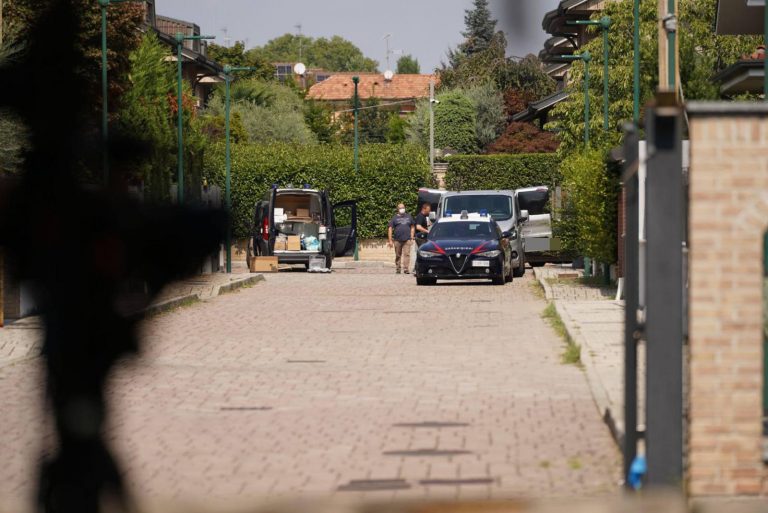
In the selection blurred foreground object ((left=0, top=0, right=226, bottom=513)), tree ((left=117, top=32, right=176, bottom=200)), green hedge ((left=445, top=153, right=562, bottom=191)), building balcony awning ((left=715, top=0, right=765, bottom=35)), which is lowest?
blurred foreground object ((left=0, top=0, right=226, bottom=513))

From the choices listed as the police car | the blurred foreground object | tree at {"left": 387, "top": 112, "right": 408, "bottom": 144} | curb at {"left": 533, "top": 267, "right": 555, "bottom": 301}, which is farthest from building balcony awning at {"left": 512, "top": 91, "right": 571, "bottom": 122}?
the blurred foreground object

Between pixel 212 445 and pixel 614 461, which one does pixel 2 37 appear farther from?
pixel 212 445

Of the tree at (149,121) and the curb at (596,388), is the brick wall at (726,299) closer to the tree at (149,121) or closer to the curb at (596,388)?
the curb at (596,388)

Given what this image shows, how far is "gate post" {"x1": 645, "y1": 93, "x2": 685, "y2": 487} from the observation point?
503cm

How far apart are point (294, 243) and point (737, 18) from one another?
17.0 meters

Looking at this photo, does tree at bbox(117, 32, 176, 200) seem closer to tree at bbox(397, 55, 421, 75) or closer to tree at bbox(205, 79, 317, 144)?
tree at bbox(397, 55, 421, 75)

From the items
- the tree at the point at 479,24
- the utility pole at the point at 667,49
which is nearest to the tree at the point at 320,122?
the utility pole at the point at 667,49

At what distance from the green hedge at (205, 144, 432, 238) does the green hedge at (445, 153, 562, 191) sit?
8.18 feet

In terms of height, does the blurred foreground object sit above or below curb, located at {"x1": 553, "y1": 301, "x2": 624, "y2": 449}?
above

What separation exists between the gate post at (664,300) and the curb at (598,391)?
92.3 inches

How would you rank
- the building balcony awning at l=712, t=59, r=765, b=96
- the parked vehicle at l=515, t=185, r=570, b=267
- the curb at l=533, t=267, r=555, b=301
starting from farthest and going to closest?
the parked vehicle at l=515, t=185, r=570, b=267, the curb at l=533, t=267, r=555, b=301, the building balcony awning at l=712, t=59, r=765, b=96

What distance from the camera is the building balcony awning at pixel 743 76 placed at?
2339 cm

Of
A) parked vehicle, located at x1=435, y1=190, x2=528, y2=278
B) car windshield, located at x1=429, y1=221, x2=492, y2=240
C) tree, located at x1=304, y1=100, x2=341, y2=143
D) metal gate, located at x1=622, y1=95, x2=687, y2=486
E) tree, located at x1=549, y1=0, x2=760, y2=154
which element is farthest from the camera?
tree, located at x1=304, y1=100, x2=341, y2=143

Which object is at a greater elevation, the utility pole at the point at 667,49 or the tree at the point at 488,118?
the tree at the point at 488,118
